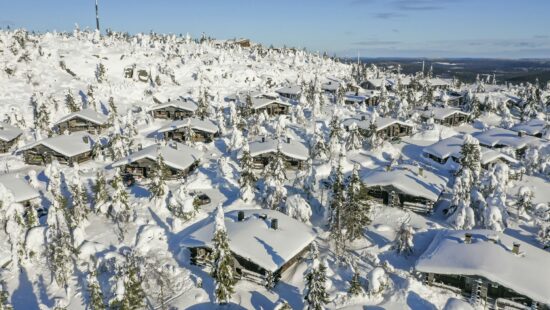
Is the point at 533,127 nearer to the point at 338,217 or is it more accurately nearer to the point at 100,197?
the point at 338,217

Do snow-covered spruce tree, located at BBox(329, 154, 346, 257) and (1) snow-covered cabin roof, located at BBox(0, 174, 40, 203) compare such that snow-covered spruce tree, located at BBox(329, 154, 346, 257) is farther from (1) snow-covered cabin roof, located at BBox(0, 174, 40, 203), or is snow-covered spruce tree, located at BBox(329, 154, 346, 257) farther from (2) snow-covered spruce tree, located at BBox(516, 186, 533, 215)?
(1) snow-covered cabin roof, located at BBox(0, 174, 40, 203)

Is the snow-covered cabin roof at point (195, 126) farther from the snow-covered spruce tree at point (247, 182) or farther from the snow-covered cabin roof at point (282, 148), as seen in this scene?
the snow-covered spruce tree at point (247, 182)

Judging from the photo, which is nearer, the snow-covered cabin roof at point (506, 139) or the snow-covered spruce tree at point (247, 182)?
the snow-covered spruce tree at point (247, 182)

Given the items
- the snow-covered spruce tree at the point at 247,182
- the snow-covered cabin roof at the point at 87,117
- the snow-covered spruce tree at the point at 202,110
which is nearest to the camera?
the snow-covered spruce tree at the point at 247,182

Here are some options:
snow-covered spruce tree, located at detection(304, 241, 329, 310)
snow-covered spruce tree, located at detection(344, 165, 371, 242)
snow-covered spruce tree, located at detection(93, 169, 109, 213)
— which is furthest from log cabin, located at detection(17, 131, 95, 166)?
snow-covered spruce tree, located at detection(304, 241, 329, 310)

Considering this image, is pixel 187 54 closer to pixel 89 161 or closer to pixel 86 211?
pixel 89 161

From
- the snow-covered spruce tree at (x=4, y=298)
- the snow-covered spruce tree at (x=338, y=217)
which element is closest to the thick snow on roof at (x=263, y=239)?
the snow-covered spruce tree at (x=338, y=217)
